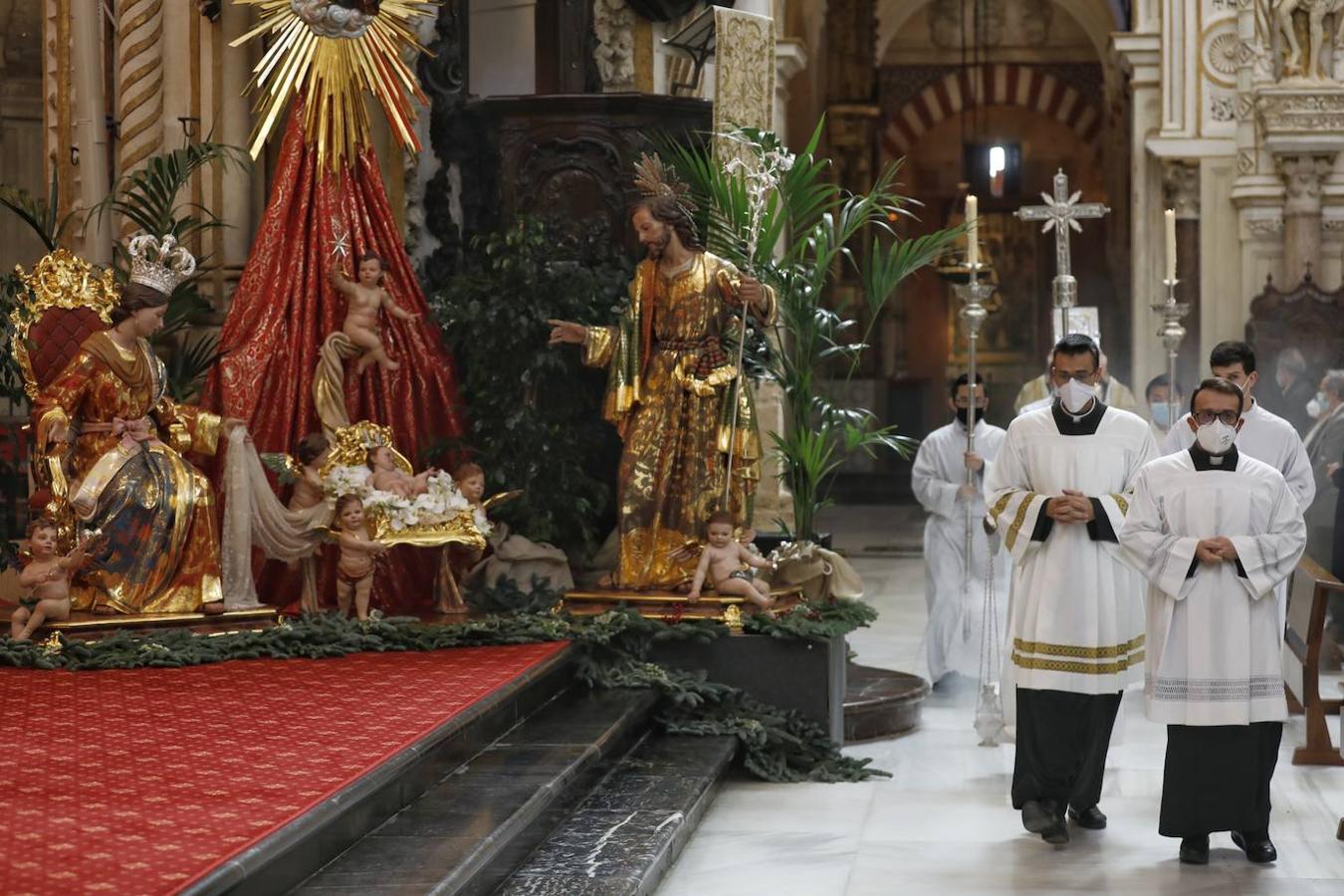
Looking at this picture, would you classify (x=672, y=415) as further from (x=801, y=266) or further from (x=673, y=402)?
(x=801, y=266)

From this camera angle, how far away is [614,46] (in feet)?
36.9

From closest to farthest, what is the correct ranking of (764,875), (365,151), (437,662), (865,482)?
(764,875), (437,662), (365,151), (865,482)

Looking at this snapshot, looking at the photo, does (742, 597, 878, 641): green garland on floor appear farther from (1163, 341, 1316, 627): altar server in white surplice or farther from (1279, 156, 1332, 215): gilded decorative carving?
(1279, 156, 1332, 215): gilded decorative carving

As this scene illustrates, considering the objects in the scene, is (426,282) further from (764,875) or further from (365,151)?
(764,875)

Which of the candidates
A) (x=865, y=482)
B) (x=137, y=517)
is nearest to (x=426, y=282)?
(x=137, y=517)

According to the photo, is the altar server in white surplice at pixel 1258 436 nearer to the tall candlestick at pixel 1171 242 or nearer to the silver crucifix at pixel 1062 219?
the tall candlestick at pixel 1171 242

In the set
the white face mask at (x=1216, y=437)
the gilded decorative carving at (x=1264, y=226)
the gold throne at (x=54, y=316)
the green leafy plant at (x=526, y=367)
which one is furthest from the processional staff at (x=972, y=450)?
the gilded decorative carving at (x=1264, y=226)

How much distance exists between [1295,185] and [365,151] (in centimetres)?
885

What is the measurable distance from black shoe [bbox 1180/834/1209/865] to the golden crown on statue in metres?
4.54

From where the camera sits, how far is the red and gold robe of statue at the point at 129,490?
8.08 metres

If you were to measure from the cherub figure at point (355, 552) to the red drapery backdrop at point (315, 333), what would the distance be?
26.5 inches

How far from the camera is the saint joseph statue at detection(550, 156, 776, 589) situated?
9.04m

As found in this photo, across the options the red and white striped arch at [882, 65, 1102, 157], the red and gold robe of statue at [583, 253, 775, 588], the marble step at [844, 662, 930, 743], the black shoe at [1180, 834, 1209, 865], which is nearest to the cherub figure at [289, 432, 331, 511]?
the red and gold robe of statue at [583, 253, 775, 588]

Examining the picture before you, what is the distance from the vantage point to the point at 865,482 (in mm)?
23781
